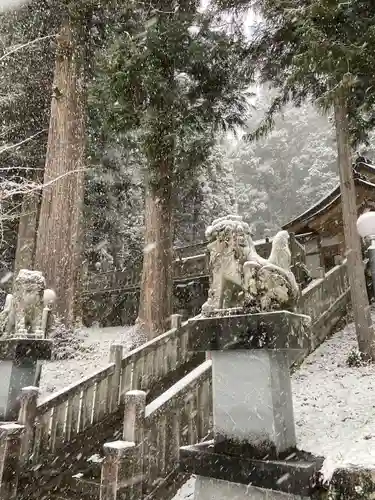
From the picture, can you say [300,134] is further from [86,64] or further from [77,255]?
[77,255]

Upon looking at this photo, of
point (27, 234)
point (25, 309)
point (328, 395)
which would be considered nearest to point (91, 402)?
point (25, 309)

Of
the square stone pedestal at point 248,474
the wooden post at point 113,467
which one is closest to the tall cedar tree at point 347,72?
the wooden post at point 113,467

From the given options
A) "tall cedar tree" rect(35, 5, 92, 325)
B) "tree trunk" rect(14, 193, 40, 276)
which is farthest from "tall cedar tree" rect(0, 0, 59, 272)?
"tall cedar tree" rect(35, 5, 92, 325)

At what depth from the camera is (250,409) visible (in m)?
2.83

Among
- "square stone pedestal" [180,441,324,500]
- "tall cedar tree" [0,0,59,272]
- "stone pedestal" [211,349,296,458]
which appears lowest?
"square stone pedestal" [180,441,324,500]

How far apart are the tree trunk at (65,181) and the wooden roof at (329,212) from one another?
10.4 meters

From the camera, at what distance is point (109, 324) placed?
63.6ft

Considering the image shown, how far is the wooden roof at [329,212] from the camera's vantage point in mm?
16734

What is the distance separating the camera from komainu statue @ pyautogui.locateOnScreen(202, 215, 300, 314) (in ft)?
9.96

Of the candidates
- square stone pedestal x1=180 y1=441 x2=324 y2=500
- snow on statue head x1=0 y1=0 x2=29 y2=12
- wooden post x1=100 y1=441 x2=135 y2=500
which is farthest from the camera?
snow on statue head x1=0 y1=0 x2=29 y2=12

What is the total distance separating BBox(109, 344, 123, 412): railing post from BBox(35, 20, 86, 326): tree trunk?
4.29 metres

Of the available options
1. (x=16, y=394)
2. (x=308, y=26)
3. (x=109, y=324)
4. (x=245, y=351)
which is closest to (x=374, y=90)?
Result: (x=308, y=26)

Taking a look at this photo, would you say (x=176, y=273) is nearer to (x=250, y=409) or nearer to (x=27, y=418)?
(x=27, y=418)

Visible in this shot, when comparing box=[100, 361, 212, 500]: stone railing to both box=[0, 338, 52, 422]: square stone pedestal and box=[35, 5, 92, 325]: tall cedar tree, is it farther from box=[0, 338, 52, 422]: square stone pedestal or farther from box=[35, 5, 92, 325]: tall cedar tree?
box=[35, 5, 92, 325]: tall cedar tree
